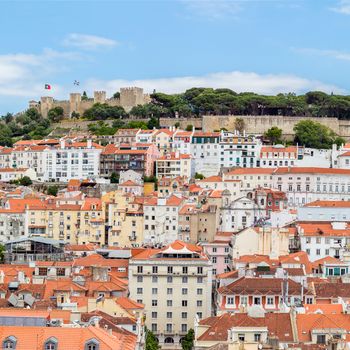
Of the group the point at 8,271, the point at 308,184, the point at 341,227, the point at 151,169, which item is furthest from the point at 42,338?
the point at 151,169

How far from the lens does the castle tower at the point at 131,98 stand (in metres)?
133

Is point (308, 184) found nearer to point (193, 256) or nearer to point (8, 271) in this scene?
point (193, 256)

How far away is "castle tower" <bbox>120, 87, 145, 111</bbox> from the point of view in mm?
133100

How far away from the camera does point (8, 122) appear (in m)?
136

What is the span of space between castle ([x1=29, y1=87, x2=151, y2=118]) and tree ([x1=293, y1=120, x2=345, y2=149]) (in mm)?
25840

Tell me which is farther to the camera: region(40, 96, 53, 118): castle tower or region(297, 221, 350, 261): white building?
region(40, 96, 53, 118): castle tower

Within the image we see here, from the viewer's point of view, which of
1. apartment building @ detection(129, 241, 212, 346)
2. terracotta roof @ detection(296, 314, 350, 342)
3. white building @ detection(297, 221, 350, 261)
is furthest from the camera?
white building @ detection(297, 221, 350, 261)

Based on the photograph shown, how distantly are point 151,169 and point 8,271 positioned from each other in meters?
45.0

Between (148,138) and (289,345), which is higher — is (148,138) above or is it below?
above

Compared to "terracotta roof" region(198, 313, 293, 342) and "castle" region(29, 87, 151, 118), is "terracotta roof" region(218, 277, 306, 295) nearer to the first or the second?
"terracotta roof" region(198, 313, 293, 342)

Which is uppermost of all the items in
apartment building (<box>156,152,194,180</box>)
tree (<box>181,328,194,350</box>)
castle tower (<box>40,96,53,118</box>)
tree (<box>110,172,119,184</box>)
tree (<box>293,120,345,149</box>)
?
castle tower (<box>40,96,53,118</box>)

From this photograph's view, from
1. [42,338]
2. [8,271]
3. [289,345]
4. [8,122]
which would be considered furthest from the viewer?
[8,122]

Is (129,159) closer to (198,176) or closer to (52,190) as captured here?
(198,176)

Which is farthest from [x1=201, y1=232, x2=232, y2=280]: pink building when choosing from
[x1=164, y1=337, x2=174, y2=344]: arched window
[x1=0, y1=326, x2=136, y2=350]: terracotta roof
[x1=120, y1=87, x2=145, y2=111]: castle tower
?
[x1=120, y1=87, x2=145, y2=111]: castle tower
